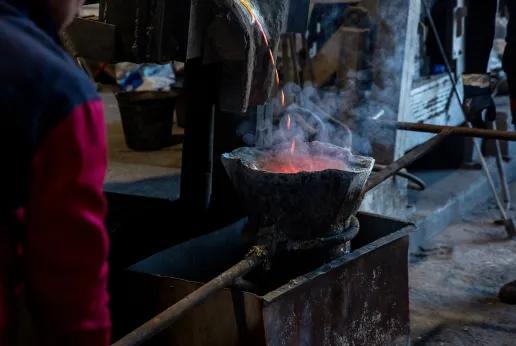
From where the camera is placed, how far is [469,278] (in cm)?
526

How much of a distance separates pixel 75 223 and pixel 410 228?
2.26 m

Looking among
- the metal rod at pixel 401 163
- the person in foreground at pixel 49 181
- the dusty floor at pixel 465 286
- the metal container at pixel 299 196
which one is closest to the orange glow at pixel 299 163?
the metal container at pixel 299 196

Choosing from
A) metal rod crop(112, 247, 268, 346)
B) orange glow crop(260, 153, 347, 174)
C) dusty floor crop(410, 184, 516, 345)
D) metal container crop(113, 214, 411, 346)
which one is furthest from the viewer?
dusty floor crop(410, 184, 516, 345)

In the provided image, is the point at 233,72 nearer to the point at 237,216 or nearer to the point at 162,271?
the point at 162,271

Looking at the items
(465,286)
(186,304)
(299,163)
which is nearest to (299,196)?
(299,163)

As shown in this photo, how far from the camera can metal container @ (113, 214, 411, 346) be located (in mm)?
2812

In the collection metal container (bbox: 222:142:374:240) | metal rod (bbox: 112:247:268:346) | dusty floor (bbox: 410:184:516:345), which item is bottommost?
dusty floor (bbox: 410:184:516:345)

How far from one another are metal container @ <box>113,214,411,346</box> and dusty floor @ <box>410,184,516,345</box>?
99 centimetres

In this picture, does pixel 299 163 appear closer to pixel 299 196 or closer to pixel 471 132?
pixel 299 196

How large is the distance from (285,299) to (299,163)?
800 mm

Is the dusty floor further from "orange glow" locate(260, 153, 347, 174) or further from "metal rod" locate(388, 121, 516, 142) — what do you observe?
"orange glow" locate(260, 153, 347, 174)

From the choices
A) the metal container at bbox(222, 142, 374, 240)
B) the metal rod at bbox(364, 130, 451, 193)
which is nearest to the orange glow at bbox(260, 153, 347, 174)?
the metal container at bbox(222, 142, 374, 240)

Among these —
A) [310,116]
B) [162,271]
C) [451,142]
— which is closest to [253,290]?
[162,271]

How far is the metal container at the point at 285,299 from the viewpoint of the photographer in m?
2.81
